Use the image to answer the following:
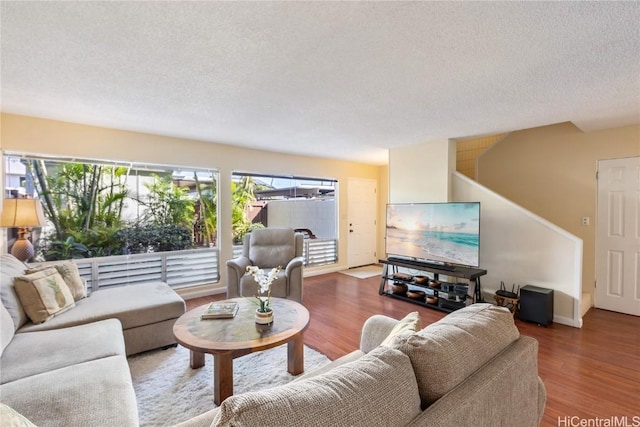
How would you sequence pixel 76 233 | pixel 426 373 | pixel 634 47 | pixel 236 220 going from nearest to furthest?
pixel 426 373
pixel 634 47
pixel 76 233
pixel 236 220

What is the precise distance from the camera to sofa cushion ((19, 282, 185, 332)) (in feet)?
7.11

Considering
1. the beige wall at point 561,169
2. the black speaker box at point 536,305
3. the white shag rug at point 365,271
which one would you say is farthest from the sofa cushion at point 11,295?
the beige wall at point 561,169

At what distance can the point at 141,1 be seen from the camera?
4.59ft

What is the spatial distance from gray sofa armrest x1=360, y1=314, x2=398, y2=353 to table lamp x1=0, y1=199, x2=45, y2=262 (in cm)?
329

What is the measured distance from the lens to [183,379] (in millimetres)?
2131

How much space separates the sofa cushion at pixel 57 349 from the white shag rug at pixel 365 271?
4054 millimetres

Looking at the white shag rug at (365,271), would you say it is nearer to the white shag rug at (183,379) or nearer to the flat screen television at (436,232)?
the flat screen television at (436,232)

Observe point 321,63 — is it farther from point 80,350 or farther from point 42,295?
point 42,295

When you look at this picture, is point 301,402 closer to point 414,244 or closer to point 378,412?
point 378,412

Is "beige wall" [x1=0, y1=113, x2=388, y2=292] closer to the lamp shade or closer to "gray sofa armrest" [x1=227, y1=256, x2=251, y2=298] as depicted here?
A: the lamp shade

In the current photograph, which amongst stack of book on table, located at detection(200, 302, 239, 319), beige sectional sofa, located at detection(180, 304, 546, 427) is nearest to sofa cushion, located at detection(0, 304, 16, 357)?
stack of book on table, located at detection(200, 302, 239, 319)

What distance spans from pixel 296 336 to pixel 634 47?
282 centimetres

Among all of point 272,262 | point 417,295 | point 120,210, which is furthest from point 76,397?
point 417,295

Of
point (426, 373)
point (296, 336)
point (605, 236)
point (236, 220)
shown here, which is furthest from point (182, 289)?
point (605, 236)
